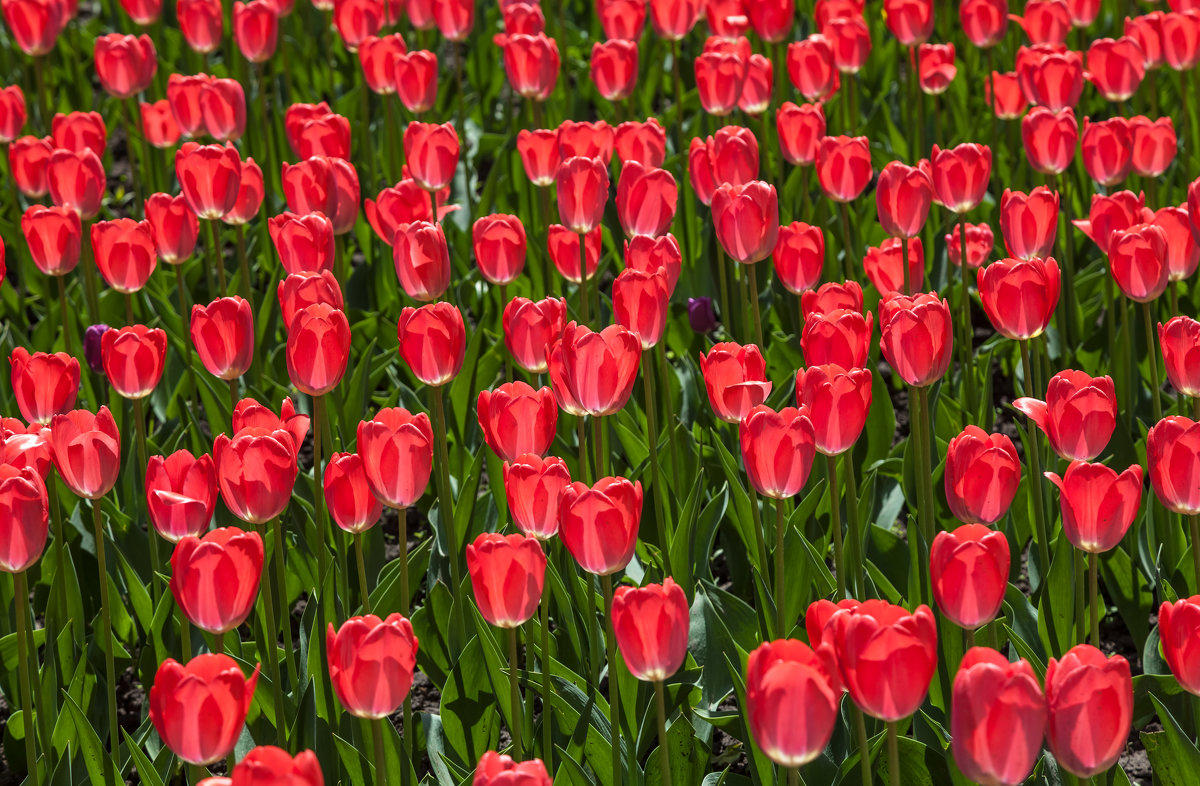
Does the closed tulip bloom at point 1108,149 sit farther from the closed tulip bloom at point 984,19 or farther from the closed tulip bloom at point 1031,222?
the closed tulip bloom at point 984,19

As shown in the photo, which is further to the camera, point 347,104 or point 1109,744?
point 347,104

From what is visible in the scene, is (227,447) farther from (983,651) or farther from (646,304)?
(983,651)

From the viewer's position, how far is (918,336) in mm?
2270

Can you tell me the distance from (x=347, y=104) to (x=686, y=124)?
124 centimetres

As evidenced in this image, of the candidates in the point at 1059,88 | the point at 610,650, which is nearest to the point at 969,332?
the point at 1059,88

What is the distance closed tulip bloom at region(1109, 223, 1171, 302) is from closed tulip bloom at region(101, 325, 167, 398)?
68.5 inches

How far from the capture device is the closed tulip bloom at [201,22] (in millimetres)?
4477

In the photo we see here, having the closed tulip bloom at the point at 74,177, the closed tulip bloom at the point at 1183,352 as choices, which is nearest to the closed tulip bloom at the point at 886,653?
the closed tulip bloom at the point at 1183,352

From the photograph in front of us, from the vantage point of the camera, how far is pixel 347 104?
5.15 m

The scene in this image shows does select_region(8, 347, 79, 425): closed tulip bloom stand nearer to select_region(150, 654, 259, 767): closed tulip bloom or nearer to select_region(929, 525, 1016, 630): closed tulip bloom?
select_region(150, 654, 259, 767): closed tulip bloom

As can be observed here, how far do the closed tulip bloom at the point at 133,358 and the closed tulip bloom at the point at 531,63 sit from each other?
68.3 inches

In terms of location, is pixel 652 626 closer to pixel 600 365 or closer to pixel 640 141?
pixel 600 365

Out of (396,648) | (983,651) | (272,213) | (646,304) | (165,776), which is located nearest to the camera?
(983,651)

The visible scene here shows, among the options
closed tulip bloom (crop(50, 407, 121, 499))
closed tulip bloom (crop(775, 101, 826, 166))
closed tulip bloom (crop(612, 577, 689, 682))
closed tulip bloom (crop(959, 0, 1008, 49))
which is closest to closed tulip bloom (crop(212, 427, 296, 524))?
closed tulip bloom (crop(50, 407, 121, 499))
